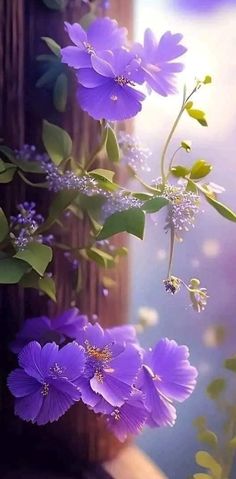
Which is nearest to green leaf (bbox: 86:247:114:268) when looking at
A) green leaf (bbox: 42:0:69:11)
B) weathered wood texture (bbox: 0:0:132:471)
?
weathered wood texture (bbox: 0:0:132:471)

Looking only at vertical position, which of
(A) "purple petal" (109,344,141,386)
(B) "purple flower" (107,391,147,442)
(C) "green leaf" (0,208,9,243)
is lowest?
(B) "purple flower" (107,391,147,442)

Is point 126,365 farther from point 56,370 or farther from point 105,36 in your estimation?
point 105,36

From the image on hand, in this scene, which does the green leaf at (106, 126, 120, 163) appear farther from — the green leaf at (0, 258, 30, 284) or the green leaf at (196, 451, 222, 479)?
the green leaf at (196, 451, 222, 479)

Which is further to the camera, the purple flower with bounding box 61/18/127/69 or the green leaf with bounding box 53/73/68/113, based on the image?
the green leaf with bounding box 53/73/68/113

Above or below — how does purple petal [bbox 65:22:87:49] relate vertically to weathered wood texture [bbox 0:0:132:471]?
above

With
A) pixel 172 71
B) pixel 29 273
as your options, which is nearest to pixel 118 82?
pixel 172 71

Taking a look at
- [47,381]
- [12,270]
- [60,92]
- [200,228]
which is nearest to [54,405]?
[47,381]
